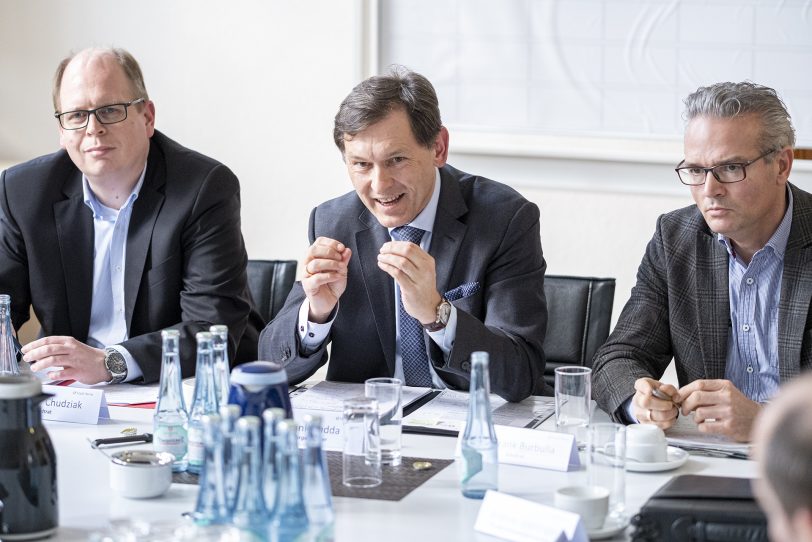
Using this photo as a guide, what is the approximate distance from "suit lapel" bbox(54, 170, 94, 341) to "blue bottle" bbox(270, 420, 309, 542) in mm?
1788

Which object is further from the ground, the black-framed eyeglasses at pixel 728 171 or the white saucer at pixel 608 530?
the black-framed eyeglasses at pixel 728 171

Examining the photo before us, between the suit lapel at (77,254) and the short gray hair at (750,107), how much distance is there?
5.62 ft

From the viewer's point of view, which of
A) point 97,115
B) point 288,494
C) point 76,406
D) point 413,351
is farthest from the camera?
point 97,115

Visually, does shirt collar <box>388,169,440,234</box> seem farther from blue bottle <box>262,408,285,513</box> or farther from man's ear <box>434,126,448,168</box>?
blue bottle <box>262,408,285,513</box>

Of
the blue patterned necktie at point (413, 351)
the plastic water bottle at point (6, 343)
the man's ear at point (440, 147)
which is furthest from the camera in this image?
the man's ear at point (440, 147)

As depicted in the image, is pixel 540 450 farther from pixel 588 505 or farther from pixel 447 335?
pixel 447 335

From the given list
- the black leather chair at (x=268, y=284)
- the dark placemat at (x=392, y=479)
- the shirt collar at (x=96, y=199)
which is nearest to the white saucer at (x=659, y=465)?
the dark placemat at (x=392, y=479)

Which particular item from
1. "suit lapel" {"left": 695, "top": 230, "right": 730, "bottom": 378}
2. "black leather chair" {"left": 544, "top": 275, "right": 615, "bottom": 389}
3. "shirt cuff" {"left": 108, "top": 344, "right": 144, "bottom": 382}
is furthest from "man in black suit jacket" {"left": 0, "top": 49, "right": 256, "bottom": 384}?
"suit lapel" {"left": 695, "top": 230, "right": 730, "bottom": 378}

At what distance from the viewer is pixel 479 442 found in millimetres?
1908

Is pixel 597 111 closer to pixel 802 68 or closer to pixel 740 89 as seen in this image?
pixel 802 68

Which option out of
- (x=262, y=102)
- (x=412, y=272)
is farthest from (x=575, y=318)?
(x=262, y=102)

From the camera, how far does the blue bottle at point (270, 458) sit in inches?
62.3

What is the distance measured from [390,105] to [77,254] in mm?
1039

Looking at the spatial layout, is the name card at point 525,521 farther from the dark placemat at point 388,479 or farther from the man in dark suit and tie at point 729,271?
the man in dark suit and tie at point 729,271
